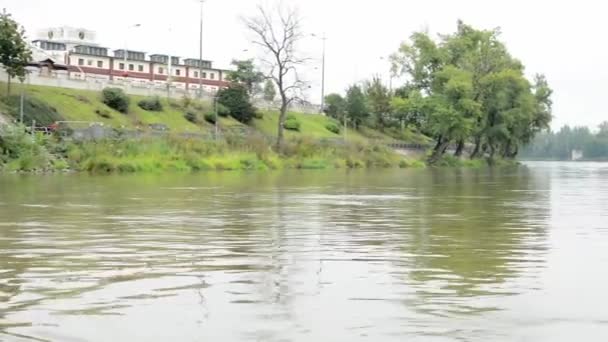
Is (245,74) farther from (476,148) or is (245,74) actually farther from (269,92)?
(476,148)

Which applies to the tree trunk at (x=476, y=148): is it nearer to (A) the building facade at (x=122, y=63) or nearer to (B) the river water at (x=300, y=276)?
(A) the building facade at (x=122, y=63)

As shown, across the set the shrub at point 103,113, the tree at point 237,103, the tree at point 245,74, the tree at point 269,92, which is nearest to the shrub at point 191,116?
the tree at point 237,103

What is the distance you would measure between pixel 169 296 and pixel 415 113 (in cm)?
9038

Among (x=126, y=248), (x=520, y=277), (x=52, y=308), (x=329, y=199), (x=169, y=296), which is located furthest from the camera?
(x=329, y=199)

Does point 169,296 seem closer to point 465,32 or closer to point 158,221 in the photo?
point 158,221

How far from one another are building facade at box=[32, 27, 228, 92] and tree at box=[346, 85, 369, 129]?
19006mm

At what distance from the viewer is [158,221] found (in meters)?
16.2

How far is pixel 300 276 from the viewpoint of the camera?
9289 millimetres

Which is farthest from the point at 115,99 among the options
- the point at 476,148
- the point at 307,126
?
the point at 476,148

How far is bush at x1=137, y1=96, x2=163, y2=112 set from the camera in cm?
8075

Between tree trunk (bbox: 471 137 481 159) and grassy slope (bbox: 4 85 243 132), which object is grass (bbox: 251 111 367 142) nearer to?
grassy slope (bbox: 4 85 243 132)

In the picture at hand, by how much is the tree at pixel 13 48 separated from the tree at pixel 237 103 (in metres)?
29.4

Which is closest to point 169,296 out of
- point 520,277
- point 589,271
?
point 520,277

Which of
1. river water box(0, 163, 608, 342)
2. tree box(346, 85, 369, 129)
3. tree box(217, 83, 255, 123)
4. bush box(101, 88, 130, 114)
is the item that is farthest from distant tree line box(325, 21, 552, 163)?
river water box(0, 163, 608, 342)
